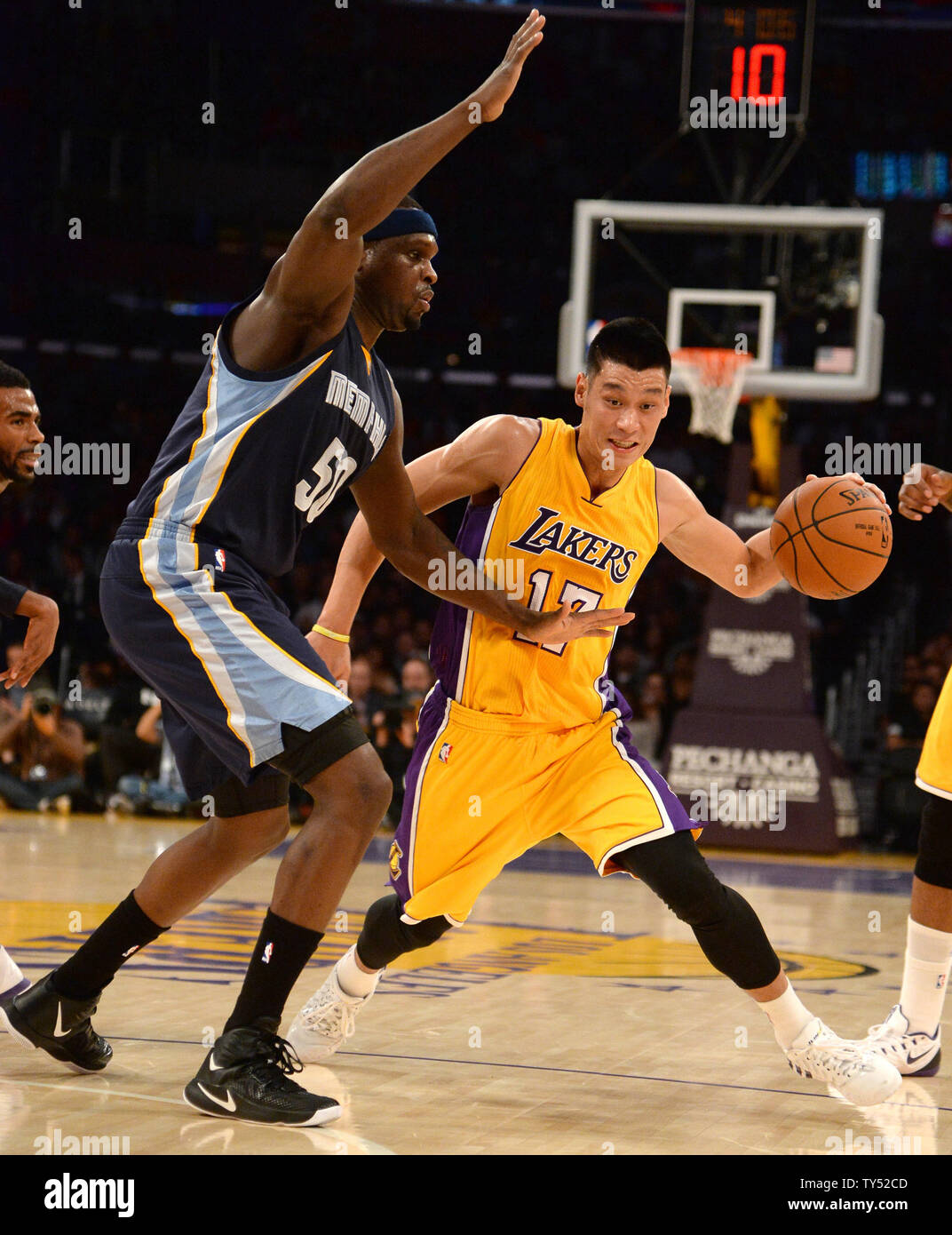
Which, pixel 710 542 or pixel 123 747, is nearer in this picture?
pixel 710 542

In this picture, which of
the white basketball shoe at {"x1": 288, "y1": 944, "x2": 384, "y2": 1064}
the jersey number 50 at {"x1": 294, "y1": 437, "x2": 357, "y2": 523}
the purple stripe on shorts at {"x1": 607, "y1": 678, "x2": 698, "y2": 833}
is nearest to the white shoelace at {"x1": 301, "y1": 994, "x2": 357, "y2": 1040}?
the white basketball shoe at {"x1": 288, "y1": 944, "x2": 384, "y2": 1064}

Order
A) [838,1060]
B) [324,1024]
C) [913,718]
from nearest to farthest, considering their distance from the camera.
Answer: [838,1060], [324,1024], [913,718]

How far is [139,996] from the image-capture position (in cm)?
477

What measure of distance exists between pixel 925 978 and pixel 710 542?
142 cm

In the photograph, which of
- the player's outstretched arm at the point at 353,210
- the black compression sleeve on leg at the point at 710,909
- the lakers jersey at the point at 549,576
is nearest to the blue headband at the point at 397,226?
the player's outstretched arm at the point at 353,210

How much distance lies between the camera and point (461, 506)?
20.8 meters

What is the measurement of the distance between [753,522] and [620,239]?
2693mm

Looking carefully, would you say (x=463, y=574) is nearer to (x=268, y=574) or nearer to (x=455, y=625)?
(x=455, y=625)

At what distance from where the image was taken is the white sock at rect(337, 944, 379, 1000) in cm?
409

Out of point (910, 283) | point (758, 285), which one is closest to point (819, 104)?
point (910, 283)

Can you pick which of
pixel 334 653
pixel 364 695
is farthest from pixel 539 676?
pixel 364 695

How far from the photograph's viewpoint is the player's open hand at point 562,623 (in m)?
3.90

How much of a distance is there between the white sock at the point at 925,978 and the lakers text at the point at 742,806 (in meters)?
7.74
